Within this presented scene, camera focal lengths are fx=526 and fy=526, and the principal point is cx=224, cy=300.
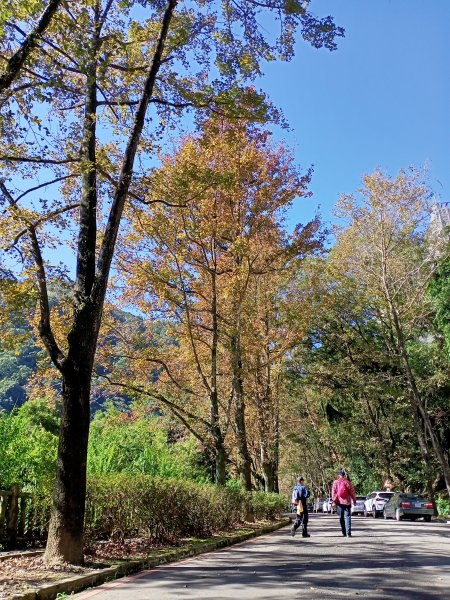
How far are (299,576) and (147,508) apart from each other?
12.9ft

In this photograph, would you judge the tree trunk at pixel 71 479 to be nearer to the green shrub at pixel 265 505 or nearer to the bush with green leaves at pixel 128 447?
the bush with green leaves at pixel 128 447

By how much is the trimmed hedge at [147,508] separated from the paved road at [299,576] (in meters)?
1.23

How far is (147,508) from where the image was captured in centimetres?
1030

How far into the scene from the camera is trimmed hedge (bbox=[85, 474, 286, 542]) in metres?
9.76

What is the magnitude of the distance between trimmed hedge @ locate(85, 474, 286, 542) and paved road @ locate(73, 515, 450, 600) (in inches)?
48.3

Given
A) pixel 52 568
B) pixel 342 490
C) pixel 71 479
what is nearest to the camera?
pixel 52 568

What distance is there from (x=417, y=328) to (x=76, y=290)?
87.7 feet

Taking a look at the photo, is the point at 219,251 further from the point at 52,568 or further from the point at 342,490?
the point at 52,568

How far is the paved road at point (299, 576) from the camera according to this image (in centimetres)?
606

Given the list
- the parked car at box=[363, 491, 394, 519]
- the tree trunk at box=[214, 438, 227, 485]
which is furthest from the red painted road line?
the parked car at box=[363, 491, 394, 519]

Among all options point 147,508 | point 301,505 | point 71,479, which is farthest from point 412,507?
point 71,479

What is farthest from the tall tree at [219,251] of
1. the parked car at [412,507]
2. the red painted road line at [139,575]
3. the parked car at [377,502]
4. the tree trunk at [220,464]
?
the parked car at [377,502]

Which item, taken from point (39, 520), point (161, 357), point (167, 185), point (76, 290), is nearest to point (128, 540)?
point (39, 520)

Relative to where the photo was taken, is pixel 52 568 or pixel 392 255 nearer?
pixel 52 568
